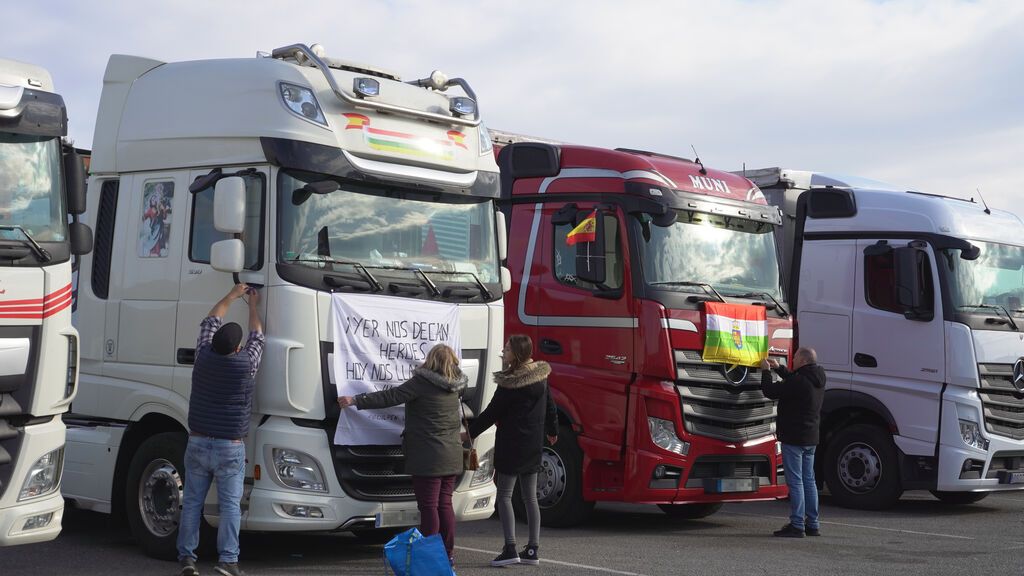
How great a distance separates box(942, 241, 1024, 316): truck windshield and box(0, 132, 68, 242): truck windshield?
927 cm

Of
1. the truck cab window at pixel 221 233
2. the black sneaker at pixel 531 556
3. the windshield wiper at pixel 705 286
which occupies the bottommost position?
the black sneaker at pixel 531 556

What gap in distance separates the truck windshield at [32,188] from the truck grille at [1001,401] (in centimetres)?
955

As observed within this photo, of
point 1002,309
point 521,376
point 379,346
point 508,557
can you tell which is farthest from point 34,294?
point 1002,309

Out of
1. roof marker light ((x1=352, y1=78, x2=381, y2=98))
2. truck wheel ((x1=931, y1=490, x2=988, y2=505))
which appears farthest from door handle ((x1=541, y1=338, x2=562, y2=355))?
truck wheel ((x1=931, y1=490, x2=988, y2=505))

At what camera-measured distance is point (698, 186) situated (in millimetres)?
12125

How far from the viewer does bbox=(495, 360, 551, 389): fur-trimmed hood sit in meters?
9.67

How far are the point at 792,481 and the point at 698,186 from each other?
114 inches

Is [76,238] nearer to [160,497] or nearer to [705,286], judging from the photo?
[160,497]

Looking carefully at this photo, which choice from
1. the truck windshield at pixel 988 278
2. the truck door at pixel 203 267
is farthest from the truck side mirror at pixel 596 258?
the truck windshield at pixel 988 278

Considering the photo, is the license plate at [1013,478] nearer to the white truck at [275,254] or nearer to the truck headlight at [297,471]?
the white truck at [275,254]

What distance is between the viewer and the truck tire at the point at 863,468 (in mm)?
13930

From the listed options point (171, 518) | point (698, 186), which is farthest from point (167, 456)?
point (698, 186)

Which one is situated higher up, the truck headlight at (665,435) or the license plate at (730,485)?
the truck headlight at (665,435)

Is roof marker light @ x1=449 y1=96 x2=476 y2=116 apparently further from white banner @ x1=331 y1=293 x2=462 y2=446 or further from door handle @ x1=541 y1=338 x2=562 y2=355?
door handle @ x1=541 y1=338 x2=562 y2=355
